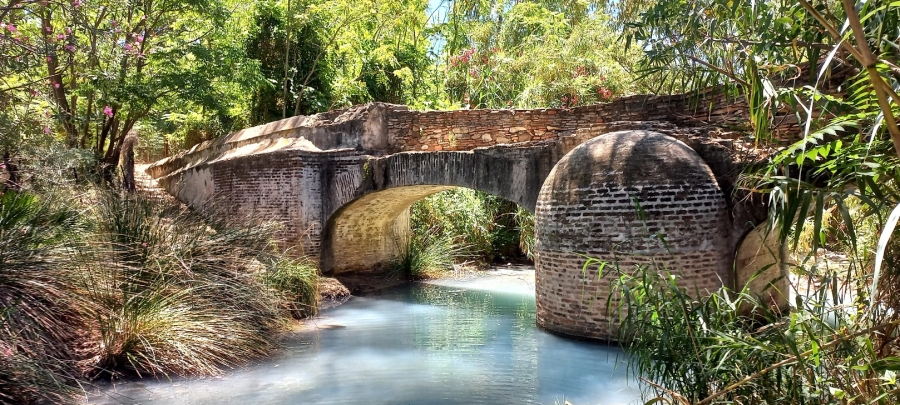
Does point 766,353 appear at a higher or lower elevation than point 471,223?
lower

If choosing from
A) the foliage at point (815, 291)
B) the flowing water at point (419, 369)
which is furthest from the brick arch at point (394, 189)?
the foliage at point (815, 291)

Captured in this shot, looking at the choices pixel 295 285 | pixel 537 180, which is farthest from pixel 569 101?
pixel 295 285

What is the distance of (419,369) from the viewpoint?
6496 millimetres

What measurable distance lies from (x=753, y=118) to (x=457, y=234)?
11.6 meters

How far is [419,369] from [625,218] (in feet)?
8.36

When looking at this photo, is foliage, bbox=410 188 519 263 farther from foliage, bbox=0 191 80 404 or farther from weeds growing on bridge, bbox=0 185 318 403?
foliage, bbox=0 191 80 404

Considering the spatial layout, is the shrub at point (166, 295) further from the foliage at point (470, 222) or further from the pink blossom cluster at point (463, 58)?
the pink blossom cluster at point (463, 58)

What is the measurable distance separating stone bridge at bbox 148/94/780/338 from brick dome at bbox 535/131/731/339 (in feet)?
0.04

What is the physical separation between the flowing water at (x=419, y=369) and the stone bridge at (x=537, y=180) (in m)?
0.53

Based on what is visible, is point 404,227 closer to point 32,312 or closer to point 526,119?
point 526,119

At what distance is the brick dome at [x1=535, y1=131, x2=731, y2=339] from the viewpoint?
6.32m

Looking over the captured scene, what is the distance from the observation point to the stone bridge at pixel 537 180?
6.36 metres

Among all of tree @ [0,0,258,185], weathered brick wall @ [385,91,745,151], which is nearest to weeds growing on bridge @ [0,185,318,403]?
tree @ [0,0,258,185]

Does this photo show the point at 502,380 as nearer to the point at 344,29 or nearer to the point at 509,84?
the point at 509,84
